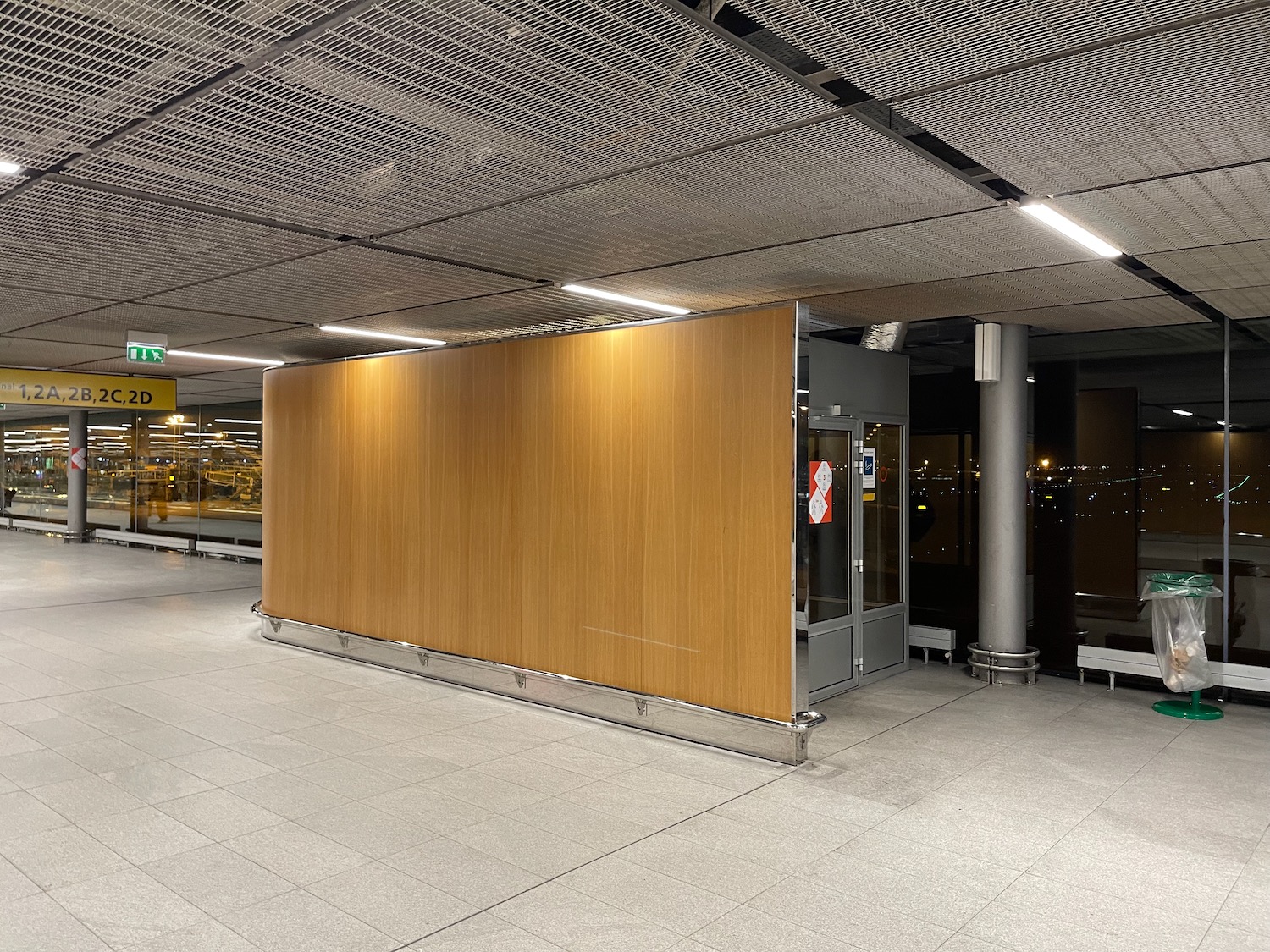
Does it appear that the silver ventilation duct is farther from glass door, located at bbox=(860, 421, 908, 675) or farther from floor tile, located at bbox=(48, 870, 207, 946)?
floor tile, located at bbox=(48, 870, 207, 946)

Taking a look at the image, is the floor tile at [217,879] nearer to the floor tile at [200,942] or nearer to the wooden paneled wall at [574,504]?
the floor tile at [200,942]

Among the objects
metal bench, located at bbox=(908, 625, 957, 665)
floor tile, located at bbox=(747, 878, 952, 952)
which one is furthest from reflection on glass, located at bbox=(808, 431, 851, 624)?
floor tile, located at bbox=(747, 878, 952, 952)

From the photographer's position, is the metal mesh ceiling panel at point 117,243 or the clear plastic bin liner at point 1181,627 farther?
the clear plastic bin liner at point 1181,627

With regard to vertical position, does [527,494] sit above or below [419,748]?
above

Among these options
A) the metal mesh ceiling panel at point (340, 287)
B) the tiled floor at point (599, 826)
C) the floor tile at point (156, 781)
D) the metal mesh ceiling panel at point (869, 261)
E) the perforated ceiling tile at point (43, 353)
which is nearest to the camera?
the tiled floor at point (599, 826)

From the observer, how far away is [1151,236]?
482 centimetres

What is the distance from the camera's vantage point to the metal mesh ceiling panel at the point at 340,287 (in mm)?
5570

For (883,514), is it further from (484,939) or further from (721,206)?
(484,939)

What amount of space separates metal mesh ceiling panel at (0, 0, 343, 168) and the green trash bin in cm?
697

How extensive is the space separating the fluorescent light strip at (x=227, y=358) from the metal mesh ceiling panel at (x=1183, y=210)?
26.5 ft

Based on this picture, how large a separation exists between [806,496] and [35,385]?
10.2 meters

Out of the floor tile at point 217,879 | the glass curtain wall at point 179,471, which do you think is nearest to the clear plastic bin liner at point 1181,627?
the floor tile at point 217,879

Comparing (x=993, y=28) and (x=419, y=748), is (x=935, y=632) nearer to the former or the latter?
(x=419, y=748)

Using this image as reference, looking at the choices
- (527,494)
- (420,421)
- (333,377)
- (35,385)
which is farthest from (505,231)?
(35,385)
